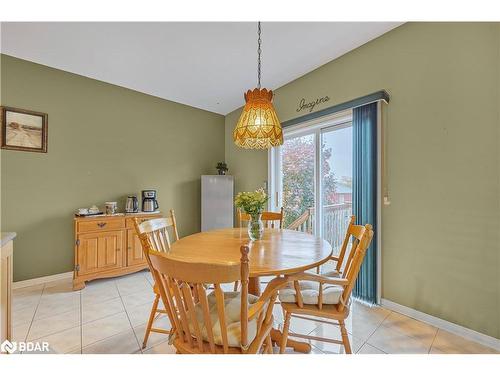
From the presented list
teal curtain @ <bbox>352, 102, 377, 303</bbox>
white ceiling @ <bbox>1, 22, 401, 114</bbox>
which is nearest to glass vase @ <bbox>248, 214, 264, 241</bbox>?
teal curtain @ <bbox>352, 102, 377, 303</bbox>

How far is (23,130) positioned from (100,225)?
4.73 feet

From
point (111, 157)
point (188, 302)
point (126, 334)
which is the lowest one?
point (126, 334)

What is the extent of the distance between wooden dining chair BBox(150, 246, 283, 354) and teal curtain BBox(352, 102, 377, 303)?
1603 mm

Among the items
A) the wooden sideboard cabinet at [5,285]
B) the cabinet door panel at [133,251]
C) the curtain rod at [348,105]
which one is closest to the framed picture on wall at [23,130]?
the cabinet door panel at [133,251]

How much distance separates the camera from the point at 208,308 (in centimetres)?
99

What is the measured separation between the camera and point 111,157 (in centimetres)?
344

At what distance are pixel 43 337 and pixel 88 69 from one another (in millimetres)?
2981

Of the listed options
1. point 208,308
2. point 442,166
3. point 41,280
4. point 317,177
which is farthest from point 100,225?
point 442,166

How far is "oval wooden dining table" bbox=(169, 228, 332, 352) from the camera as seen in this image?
1319 mm

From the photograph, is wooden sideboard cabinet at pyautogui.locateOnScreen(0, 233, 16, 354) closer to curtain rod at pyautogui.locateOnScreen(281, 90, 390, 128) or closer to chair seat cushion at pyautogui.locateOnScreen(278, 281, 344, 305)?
chair seat cushion at pyautogui.locateOnScreen(278, 281, 344, 305)

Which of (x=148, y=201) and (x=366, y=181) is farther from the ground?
(x=366, y=181)

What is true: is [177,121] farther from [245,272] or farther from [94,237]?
[245,272]

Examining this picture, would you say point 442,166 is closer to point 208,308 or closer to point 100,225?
point 208,308

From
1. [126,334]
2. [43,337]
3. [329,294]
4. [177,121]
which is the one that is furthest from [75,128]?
[329,294]
